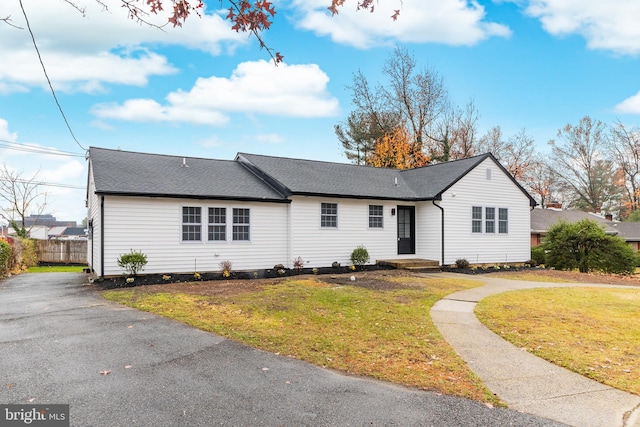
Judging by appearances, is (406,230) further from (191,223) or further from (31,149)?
(31,149)

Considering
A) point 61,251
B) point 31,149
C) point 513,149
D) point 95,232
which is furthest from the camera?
point 513,149

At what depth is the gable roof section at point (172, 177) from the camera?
12.8 m

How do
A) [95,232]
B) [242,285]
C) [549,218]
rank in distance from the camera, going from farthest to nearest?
1. [549,218]
2. [95,232]
3. [242,285]

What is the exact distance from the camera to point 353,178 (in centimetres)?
1877

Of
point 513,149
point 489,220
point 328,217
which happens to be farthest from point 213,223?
point 513,149

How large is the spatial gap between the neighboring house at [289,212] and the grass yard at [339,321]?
2114 millimetres

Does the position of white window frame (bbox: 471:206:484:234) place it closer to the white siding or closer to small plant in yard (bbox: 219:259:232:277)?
the white siding

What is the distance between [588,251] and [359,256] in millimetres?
10592

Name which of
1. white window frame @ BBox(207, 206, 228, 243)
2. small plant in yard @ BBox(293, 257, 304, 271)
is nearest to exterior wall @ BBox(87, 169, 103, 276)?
white window frame @ BBox(207, 206, 228, 243)

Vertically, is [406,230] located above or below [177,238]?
above

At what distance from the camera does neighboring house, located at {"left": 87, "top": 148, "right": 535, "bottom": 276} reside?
42.4 feet

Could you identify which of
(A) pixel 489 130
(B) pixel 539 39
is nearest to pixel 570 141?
(A) pixel 489 130

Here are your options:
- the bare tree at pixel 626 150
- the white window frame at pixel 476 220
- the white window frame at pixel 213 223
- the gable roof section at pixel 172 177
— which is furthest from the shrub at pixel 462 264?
the bare tree at pixel 626 150

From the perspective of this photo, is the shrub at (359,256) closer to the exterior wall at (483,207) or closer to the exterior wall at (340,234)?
the exterior wall at (340,234)
